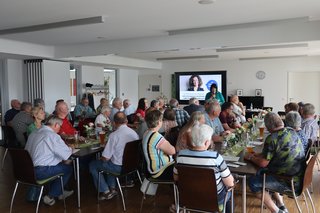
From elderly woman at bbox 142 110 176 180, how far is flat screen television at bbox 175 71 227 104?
8.82 metres

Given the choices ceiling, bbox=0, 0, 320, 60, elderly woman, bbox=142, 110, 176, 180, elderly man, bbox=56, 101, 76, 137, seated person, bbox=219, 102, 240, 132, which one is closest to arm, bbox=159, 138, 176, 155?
elderly woman, bbox=142, 110, 176, 180

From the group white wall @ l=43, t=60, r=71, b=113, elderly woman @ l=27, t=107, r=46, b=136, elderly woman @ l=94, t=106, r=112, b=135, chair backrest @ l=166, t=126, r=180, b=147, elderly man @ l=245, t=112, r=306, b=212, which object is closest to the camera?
elderly man @ l=245, t=112, r=306, b=212

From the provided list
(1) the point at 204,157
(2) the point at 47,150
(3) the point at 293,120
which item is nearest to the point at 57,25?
(2) the point at 47,150

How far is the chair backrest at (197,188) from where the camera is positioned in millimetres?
2523

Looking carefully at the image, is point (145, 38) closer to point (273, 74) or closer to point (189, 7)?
point (189, 7)

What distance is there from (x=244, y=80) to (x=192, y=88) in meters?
2.04

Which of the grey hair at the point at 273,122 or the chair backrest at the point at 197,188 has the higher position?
the grey hair at the point at 273,122

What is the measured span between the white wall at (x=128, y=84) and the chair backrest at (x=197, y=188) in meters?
9.78

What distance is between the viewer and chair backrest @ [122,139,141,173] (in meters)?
3.70

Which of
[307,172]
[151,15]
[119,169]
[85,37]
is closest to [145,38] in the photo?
[85,37]

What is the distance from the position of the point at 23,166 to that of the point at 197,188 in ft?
6.64

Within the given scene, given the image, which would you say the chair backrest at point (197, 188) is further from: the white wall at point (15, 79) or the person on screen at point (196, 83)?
the person on screen at point (196, 83)

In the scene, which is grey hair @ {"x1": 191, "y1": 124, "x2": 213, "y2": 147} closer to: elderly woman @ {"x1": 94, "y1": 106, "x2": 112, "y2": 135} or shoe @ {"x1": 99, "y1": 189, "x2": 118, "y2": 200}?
shoe @ {"x1": 99, "y1": 189, "x2": 118, "y2": 200}

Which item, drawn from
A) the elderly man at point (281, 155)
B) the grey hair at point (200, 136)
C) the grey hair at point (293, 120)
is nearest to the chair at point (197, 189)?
the grey hair at point (200, 136)
